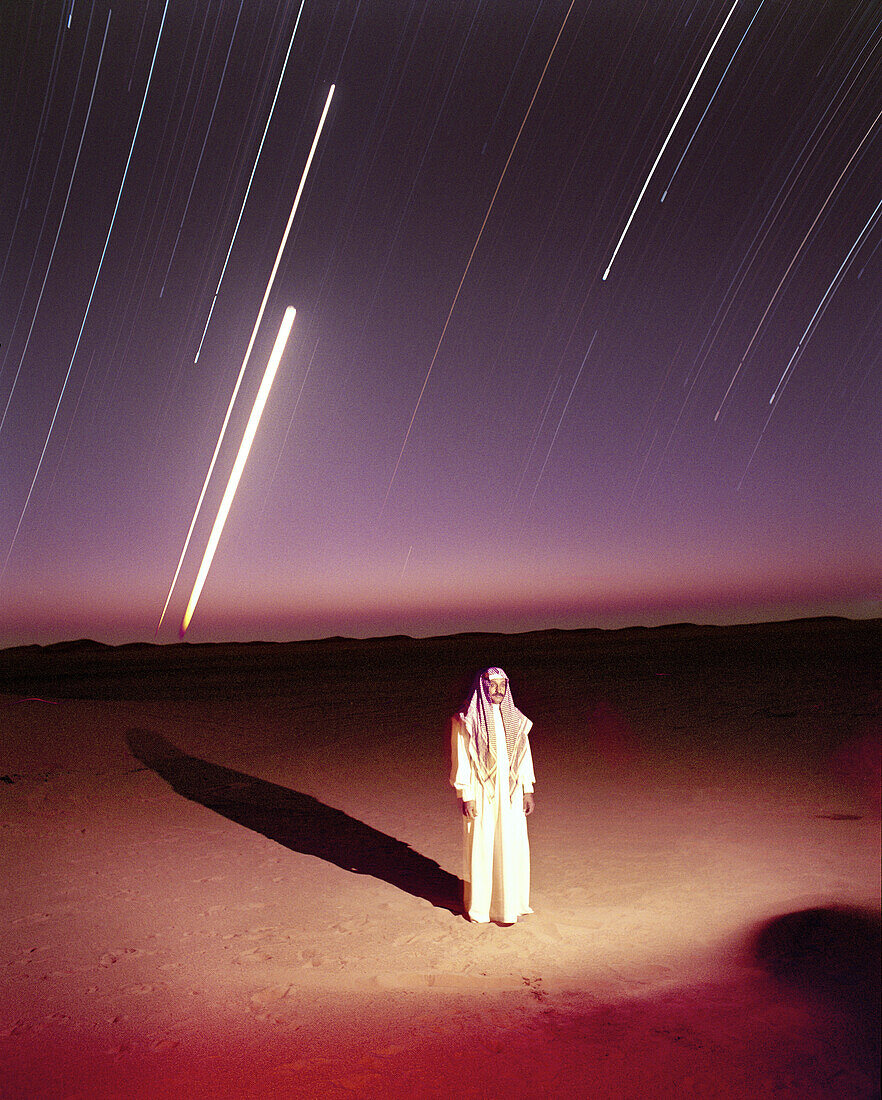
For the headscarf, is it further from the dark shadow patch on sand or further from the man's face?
the dark shadow patch on sand

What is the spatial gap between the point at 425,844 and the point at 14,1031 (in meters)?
5.21

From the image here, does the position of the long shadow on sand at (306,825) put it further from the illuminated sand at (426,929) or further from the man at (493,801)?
the man at (493,801)

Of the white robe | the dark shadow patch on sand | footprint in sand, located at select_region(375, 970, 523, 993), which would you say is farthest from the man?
the dark shadow patch on sand

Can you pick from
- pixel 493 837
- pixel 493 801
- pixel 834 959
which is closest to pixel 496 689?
pixel 493 801

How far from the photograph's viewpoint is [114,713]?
68.8 ft

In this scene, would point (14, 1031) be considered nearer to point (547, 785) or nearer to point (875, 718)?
point (547, 785)

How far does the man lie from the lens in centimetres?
680

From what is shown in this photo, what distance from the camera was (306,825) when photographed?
10781 millimetres

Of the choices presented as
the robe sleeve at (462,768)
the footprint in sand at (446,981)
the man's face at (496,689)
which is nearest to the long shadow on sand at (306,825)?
the robe sleeve at (462,768)

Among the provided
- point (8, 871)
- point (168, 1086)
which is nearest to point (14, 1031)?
point (168, 1086)

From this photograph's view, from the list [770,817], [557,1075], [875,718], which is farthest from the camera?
[875,718]

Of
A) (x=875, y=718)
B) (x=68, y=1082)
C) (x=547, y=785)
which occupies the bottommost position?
(x=68, y=1082)

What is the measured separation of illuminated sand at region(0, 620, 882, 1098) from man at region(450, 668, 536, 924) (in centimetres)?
30

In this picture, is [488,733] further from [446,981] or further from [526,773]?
[446,981]
